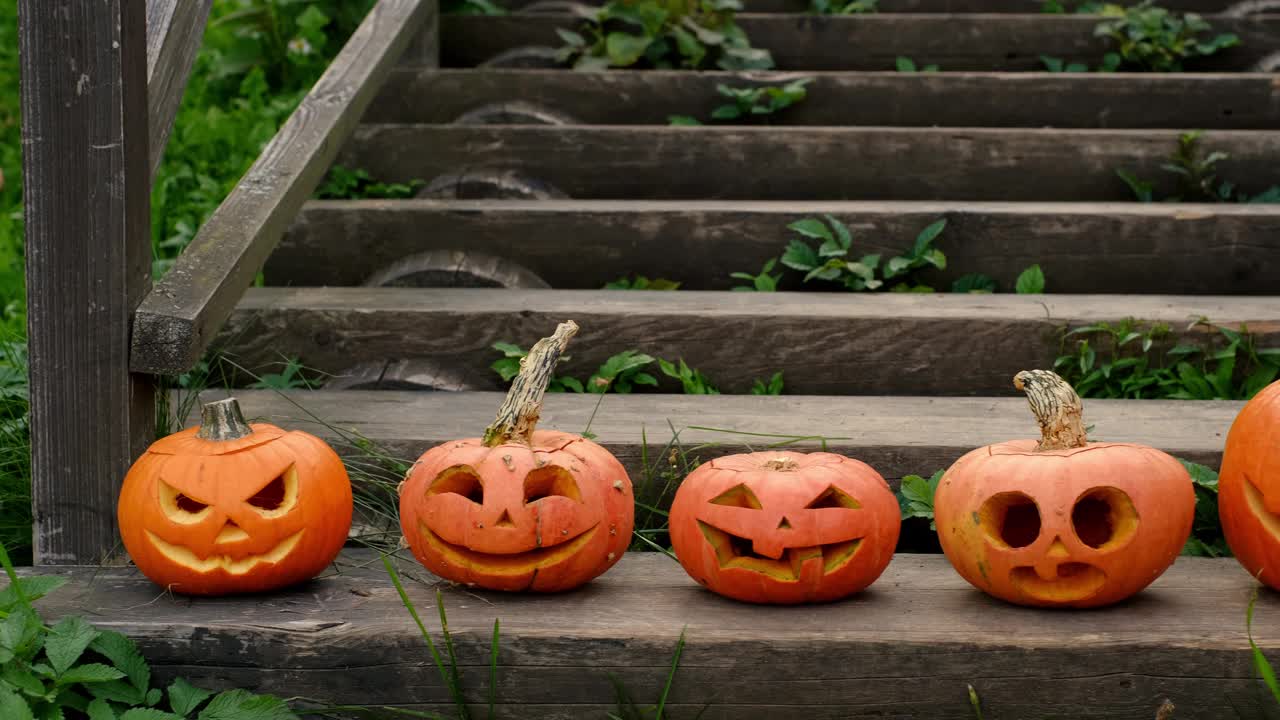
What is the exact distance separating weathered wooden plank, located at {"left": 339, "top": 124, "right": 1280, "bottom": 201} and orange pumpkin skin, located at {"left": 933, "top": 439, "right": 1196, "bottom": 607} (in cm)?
→ 183

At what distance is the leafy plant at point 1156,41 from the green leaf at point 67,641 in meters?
3.51

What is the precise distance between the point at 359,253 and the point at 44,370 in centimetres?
130

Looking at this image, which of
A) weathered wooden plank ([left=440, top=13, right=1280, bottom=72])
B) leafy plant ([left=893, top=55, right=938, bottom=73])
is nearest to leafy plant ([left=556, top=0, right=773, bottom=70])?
weathered wooden plank ([left=440, top=13, right=1280, bottom=72])

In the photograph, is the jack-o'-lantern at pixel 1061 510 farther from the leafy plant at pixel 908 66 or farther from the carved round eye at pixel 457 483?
the leafy plant at pixel 908 66

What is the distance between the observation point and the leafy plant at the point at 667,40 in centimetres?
390

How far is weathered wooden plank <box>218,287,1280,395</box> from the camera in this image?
2.66m

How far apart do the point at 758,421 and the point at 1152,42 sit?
2.45 meters

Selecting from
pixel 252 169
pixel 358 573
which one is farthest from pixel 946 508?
pixel 252 169

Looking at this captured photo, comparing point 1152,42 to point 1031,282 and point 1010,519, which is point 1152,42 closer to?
point 1031,282

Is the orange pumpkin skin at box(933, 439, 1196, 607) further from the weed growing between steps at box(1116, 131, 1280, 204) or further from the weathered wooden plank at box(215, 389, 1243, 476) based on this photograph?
the weed growing between steps at box(1116, 131, 1280, 204)

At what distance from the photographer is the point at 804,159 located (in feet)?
11.4

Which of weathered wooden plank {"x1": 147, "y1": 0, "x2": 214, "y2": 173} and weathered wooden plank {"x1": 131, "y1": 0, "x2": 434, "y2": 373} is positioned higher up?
weathered wooden plank {"x1": 147, "y1": 0, "x2": 214, "y2": 173}

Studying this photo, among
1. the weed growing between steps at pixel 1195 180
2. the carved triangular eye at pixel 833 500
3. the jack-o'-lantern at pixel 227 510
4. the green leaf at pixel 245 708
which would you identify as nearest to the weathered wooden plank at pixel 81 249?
the jack-o'-lantern at pixel 227 510

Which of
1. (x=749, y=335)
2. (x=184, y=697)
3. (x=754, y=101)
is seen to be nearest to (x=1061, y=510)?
(x=749, y=335)
